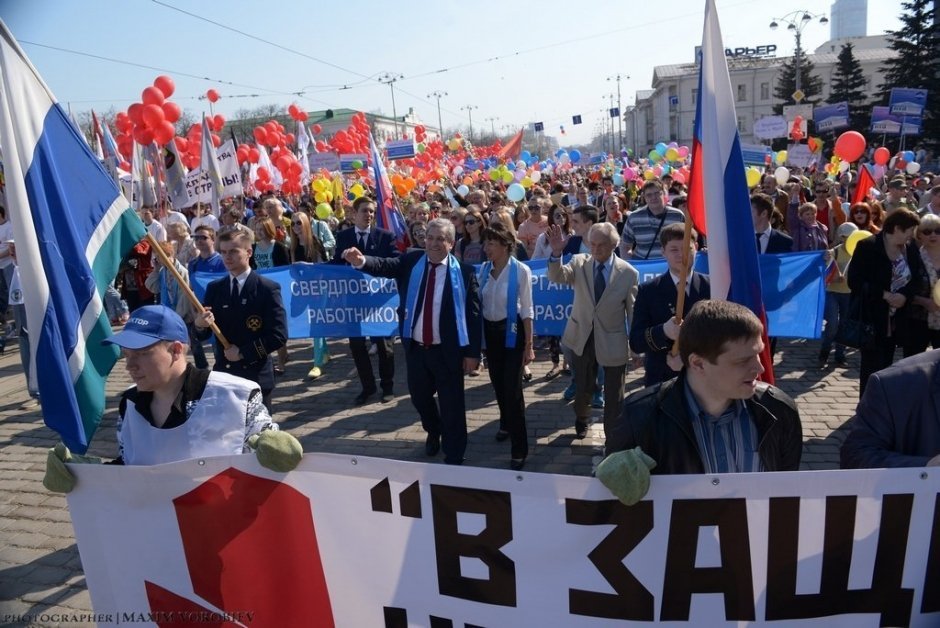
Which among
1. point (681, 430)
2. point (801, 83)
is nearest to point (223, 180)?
point (681, 430)

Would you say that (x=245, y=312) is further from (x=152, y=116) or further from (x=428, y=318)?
(x=152, y=116)

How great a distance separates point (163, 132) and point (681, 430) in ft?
38.7

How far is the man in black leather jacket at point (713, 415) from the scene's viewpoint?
7.20 feet

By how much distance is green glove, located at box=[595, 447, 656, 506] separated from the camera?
208 centimetres

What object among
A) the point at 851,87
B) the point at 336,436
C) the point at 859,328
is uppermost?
the point at 851,87

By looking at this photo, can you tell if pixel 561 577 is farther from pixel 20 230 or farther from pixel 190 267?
pixel 190 267

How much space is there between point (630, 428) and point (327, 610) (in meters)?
1.32

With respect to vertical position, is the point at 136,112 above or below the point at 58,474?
above

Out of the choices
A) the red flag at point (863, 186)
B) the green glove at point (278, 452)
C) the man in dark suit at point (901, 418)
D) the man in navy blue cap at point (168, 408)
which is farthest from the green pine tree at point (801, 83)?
the green glove at point (278, 452)

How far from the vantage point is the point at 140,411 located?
2.71 m

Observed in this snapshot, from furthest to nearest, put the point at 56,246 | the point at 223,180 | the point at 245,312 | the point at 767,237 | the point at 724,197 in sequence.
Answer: the point at 223,180 < the point at 767,237 < the point at 245,312 < the point at 724,197 < the point at 56,246

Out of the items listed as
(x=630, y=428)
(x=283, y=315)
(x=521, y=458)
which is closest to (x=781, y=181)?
(x=521, y=458)

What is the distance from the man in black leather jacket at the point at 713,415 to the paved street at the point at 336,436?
2875mm

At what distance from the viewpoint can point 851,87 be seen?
43.3 meters
